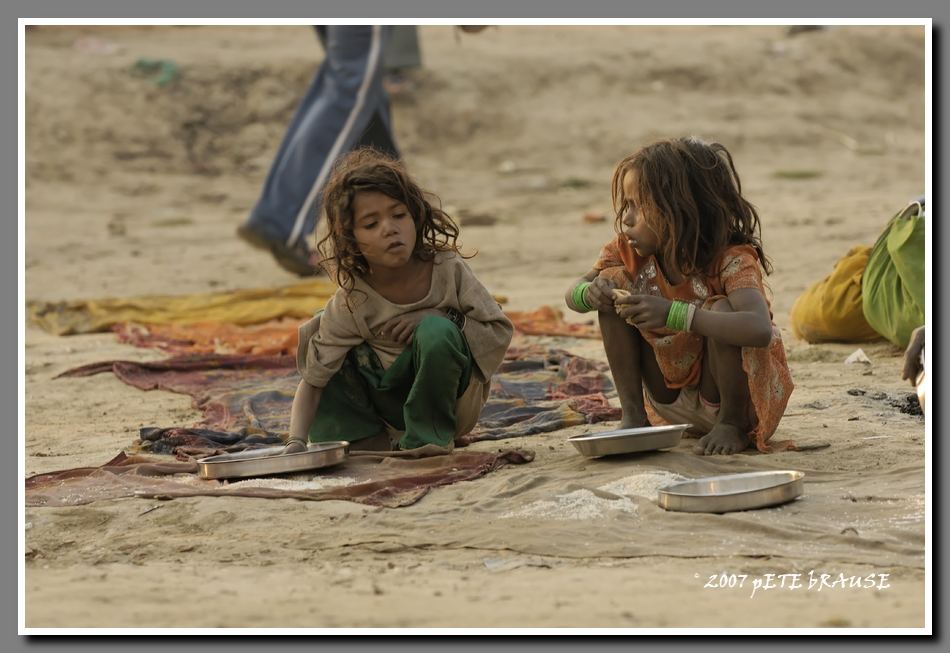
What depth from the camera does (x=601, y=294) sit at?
4180mm

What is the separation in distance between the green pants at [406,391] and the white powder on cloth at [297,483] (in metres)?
0.37

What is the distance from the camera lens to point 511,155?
1330cm

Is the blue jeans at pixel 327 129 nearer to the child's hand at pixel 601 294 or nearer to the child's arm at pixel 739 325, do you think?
the child's hand at pixel 601 294

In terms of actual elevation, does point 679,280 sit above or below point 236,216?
below

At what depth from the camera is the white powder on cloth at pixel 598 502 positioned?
3.59m

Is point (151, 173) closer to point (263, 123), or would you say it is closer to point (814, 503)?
point (263, 123)

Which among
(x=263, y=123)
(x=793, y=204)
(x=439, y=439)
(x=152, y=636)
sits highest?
(x=263, y=123)

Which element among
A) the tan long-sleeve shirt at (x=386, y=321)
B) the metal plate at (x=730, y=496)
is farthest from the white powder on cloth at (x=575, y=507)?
the tan long-sleeve shirt at (x=386, y=321)

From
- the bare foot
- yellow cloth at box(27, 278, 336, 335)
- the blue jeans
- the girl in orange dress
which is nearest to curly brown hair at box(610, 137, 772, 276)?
the girl in orange dress

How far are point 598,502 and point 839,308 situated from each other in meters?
2.70

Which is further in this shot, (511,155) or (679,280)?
(511,155)

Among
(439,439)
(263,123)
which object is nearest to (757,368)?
(439,439)

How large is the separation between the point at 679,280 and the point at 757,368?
359 mm

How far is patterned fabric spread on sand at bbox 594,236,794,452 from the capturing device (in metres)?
4.11
